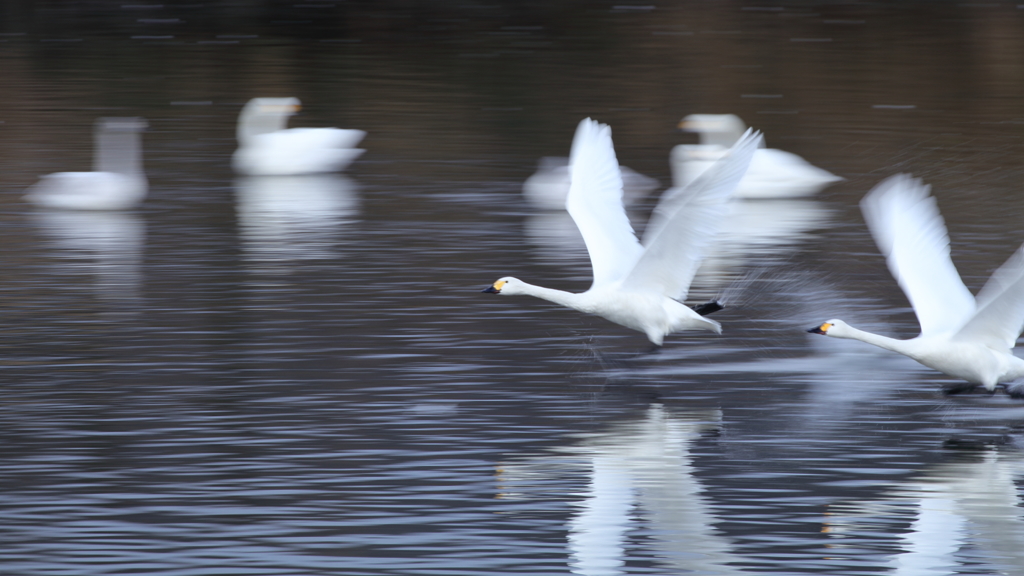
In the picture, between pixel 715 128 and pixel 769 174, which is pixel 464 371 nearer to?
pixel 769 174

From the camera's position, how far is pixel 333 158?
26359 mm

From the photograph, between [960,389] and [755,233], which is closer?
[960,389]

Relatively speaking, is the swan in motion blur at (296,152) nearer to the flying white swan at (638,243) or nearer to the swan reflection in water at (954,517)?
the flying white swan at (638,243)

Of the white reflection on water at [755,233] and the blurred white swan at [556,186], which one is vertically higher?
the blurred white swan at [556,186]

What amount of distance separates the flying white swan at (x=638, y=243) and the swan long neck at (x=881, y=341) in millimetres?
1363

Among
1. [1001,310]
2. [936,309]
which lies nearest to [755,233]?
[936,309]

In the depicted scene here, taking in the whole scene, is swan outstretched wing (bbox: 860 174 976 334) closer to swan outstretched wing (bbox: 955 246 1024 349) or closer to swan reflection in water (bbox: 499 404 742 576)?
swan outstretched wing (bbox: 955 246 1024 349)

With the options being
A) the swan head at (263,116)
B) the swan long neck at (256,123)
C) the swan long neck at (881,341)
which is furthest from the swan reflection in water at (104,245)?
the swan long neck at (881,341)

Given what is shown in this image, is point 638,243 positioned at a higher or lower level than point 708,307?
higher

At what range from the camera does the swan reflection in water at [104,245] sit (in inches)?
679

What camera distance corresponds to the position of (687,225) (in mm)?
12969

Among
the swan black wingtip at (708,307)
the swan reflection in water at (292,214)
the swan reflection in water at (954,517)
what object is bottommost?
the swan reflection in water at (292,214)

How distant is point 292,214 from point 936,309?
1207cm

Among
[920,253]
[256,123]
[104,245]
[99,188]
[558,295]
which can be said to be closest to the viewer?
[920,253]
